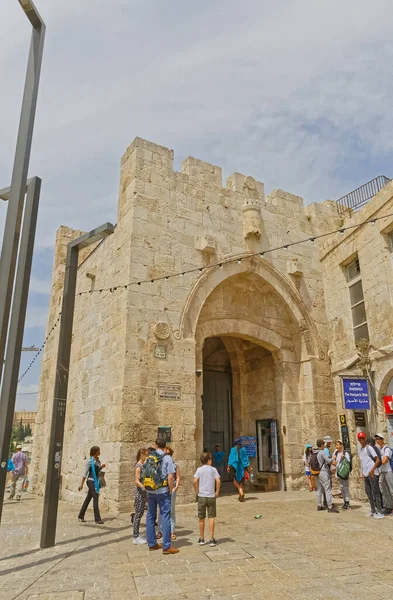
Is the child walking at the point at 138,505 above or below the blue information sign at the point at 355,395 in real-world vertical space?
below

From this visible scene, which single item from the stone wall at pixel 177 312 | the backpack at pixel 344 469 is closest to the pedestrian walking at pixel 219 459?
the stone wall at pixel 177 312

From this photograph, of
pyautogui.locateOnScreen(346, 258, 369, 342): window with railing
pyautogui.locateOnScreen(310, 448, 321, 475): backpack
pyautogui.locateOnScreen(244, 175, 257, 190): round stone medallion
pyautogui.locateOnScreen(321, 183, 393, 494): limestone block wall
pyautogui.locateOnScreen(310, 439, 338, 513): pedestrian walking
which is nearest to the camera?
pyautogui.locateOnScreen(310, 439, 338, 513): pedestrian walking

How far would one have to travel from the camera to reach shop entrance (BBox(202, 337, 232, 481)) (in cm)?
1341

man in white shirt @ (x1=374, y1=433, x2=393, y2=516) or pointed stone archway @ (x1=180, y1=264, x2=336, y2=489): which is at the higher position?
pointed stone archway @ (x1=180, y1=264, x2=336, y2=489)

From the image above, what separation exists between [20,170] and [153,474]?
399cm

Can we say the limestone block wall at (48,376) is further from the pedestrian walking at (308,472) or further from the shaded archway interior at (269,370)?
the pedestrian walking at (308,472)

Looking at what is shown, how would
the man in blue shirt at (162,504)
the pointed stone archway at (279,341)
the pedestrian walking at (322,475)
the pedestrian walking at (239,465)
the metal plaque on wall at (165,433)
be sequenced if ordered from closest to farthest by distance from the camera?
1. the man in blue shirt at (162,504)
2. the pedestrian walking at (322,475)
3. the metal plaque on wall at (165,433)
4. the pedestrian walking at (239,465)
5. the pointed stone archway at (279,341)

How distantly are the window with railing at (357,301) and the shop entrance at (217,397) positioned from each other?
4956mm

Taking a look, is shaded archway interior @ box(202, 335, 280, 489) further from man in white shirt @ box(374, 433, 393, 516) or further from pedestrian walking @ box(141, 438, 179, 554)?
pedestrian walking @ box(141, 438, 179, 554)

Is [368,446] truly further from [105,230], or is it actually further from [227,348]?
[227,348]

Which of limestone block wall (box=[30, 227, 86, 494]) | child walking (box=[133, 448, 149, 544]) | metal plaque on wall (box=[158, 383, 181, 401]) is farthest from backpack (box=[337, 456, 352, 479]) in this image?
limestone block wall (box=[30, 227, 86, 494])

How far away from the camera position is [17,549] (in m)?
5.46

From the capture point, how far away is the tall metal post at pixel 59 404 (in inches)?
221

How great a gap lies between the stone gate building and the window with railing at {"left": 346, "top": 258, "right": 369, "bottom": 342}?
8.3 inches
